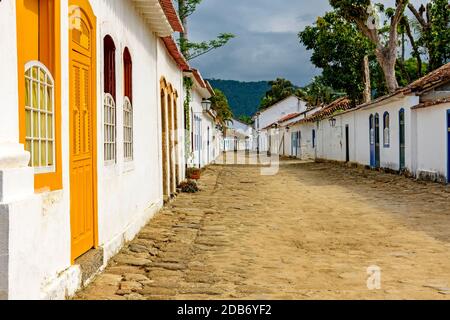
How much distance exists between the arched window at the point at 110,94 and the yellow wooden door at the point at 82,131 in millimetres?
918

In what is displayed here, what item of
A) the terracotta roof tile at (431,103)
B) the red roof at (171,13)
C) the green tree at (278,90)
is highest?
the green tree at (278,90)

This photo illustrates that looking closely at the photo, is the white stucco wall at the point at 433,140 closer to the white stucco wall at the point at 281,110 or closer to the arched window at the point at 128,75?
the arched window at the point at 128,75

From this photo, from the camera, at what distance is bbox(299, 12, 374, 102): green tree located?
32.5 meters

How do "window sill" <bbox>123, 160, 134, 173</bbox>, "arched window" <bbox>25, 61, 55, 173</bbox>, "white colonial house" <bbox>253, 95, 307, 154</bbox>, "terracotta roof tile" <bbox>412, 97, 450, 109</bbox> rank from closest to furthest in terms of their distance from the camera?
"arched window" <bbox>25, 61, 55, 173</bbox> < "window sill" <bbox>123, 160, 134, 173</bbox> < "terracotta roof tile" <bbox>412, 97, 450, 109</bbox> < "white colonial house" <bbox>253, 95, 307, 154</bbox>

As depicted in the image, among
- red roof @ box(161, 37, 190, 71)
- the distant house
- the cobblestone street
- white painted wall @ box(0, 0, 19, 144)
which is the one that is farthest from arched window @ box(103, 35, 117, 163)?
the distant house

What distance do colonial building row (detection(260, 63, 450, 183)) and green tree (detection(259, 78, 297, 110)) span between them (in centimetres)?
4506

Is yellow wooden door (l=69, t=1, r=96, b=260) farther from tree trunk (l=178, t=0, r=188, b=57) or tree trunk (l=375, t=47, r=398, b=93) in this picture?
tree trunk (l=375, t=47, r=398, b=93)

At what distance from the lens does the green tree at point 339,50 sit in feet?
107

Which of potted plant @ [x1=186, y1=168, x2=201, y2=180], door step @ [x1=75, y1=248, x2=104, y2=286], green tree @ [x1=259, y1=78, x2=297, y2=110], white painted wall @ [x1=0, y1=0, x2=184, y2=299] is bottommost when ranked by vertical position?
door step @ [x1=75, y1=248, x2=104, y2=286]

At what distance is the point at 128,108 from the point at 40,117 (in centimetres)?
388

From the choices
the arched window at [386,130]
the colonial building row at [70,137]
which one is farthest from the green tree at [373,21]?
the colonial building row at [70,137]

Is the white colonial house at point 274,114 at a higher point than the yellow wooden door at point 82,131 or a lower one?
higher
